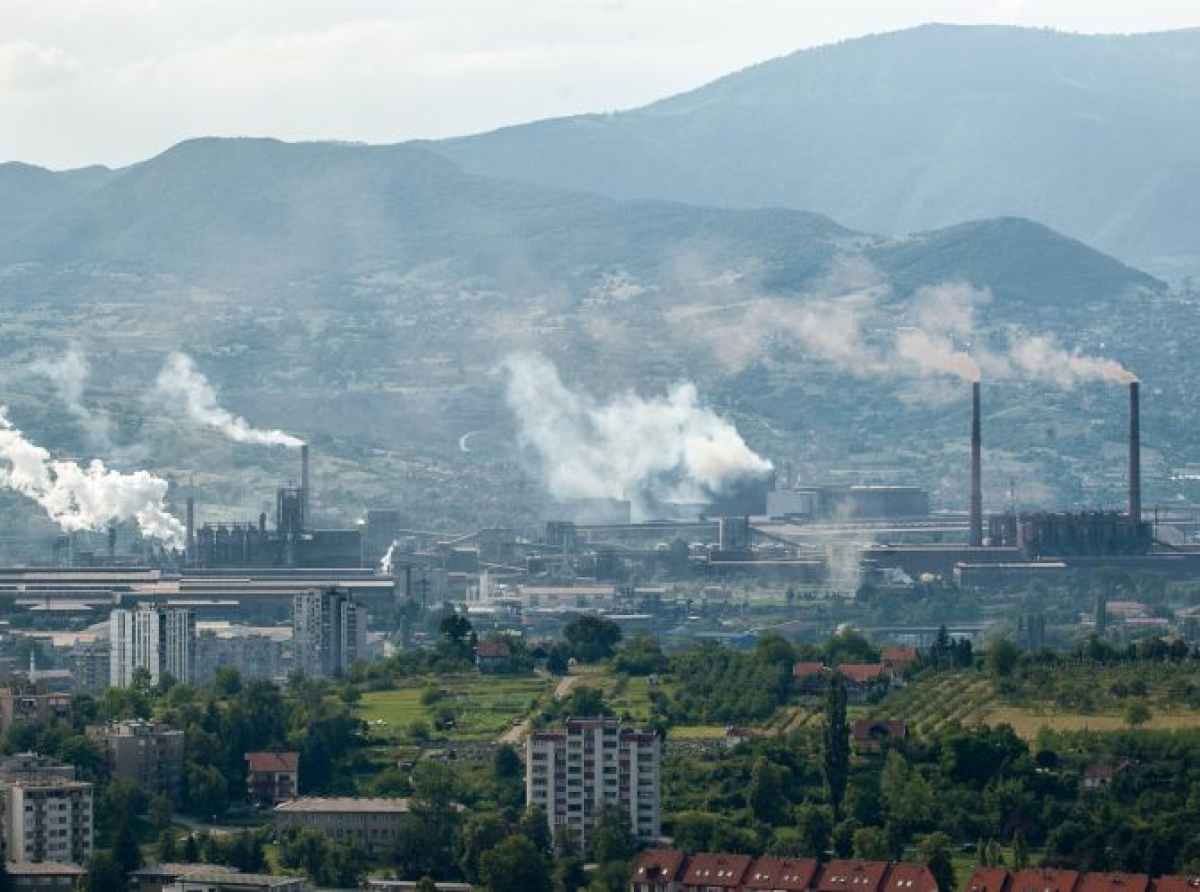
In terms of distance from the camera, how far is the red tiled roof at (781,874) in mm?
61284

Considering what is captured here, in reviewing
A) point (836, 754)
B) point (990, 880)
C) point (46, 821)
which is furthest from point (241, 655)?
point (990, 880)

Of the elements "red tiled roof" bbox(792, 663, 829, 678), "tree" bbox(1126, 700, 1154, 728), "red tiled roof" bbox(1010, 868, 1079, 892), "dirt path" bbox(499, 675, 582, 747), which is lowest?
"red tiled roof" bbox(1010, 868, 1079, 892)

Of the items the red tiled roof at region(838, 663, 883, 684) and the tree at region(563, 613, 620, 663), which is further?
the tree at region(563, 613, 620, 663)

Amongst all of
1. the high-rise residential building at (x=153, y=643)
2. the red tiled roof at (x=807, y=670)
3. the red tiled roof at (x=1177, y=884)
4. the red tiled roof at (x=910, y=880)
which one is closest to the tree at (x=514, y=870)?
the red tiled roof at (x=910, y=880)

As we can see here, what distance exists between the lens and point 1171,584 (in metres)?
147

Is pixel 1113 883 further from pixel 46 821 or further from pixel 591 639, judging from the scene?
pixel 591 639

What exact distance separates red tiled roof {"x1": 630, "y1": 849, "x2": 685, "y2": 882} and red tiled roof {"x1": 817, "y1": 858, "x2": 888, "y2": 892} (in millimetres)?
2238

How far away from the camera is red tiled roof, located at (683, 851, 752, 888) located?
204 ft

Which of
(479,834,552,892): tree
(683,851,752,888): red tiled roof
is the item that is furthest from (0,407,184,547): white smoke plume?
(683,851,752,888): red tiled roof

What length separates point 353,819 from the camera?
70125 millimetres

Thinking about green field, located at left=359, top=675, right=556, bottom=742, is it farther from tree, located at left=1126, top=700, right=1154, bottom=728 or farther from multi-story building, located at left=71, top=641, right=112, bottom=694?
multi-story building, located at left=71, top=641, right=112, bottom=694

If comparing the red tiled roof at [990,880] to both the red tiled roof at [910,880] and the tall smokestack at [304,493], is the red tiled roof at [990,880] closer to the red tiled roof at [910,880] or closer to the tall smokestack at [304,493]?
the red tiled roof at [910,880]

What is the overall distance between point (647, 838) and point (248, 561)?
83.7m

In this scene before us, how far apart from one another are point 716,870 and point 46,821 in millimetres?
11994
